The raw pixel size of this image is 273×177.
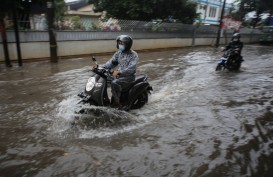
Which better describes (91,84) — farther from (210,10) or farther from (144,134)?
(210,10)

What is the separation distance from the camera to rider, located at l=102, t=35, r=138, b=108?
5383 mm

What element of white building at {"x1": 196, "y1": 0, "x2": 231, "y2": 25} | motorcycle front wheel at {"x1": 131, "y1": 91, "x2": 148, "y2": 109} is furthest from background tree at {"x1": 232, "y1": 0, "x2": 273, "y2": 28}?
motorcycle front wheel at {"x1": 131, "y1": 91, "x2": 148, "y2": 109}

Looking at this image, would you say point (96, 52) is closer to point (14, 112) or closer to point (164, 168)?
point (14, 112)

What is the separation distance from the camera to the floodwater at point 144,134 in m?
3.92

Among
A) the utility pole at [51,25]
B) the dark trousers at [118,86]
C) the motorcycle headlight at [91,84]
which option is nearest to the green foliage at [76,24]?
the utility pole at [51,25]

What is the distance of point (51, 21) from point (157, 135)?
8974mm

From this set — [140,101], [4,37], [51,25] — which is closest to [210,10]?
[51,25]

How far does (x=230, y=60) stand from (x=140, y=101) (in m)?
6.92

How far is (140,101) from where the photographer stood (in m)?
6.46

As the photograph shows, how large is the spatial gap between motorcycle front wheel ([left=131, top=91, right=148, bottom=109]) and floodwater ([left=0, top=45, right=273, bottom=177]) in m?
0.27

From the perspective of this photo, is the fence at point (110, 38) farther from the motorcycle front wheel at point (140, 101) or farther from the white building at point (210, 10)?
the white building at point (210, 10)

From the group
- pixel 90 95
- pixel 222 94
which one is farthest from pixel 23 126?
pixel 222 94

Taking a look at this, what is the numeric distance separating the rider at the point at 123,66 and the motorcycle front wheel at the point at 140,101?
0.68m

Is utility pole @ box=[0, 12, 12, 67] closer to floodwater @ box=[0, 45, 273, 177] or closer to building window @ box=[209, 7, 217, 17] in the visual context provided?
floodwater @ box=[0, 45, 273, 177]
